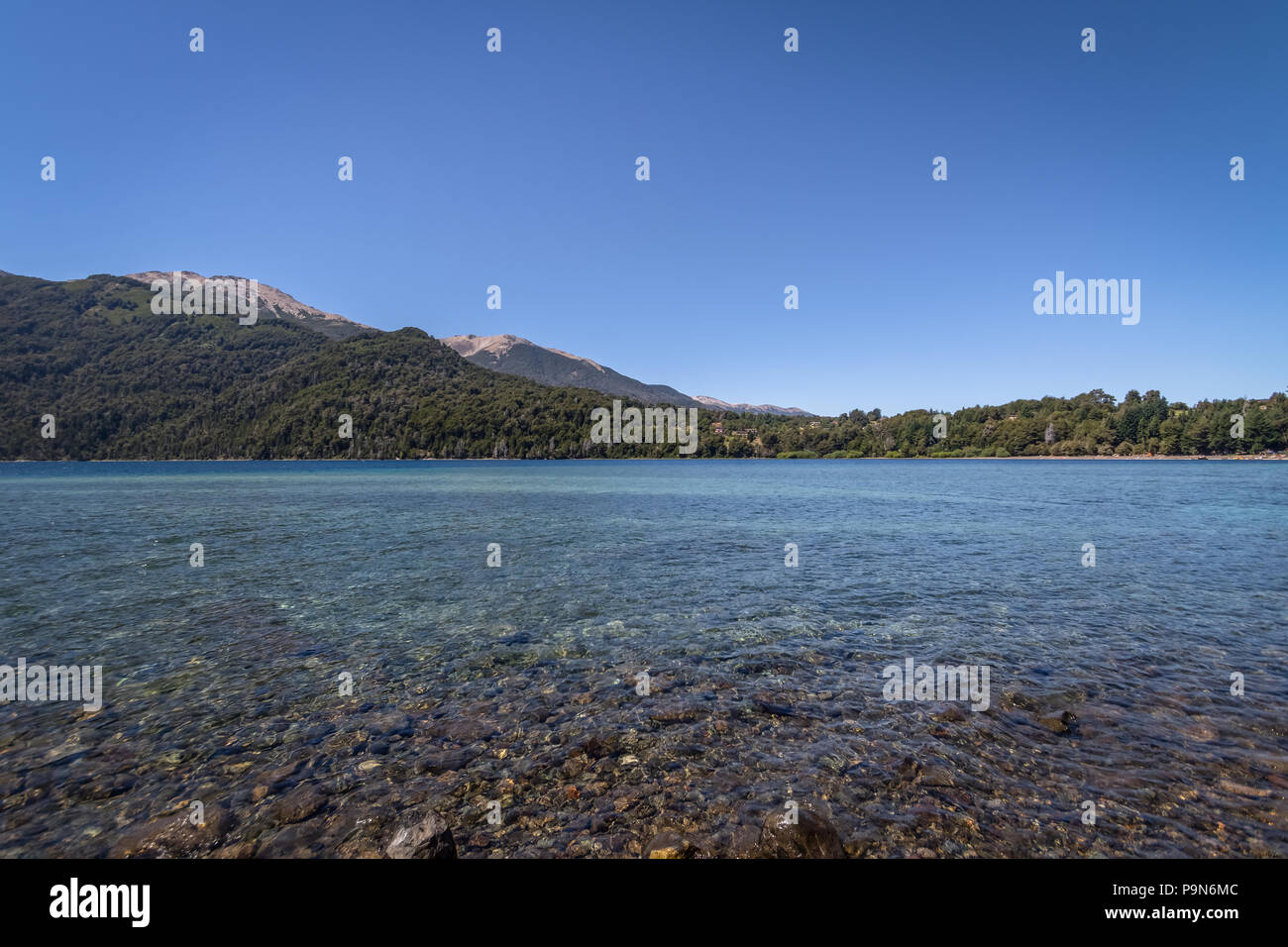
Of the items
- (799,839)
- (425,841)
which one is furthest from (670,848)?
(425,841)

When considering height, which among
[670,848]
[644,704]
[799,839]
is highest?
[799,839]

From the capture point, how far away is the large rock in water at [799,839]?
711 centimetres

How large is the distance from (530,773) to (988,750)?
8066 millimetres

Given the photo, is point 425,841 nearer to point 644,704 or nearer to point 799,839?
point 799,839

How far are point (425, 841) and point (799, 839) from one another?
4.91m

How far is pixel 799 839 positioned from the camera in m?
7.22

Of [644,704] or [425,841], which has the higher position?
[425,841]

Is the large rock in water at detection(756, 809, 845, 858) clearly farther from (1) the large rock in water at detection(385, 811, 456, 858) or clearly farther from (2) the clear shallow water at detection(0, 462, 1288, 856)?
(1) the large rock in water at detection(385, 811, 456, 858)

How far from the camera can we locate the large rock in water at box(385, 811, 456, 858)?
711 centimetres

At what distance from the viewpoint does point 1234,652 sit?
1444 centimetres

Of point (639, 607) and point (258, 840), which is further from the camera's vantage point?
point (639, 607)

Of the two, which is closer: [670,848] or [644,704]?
[670,848]
